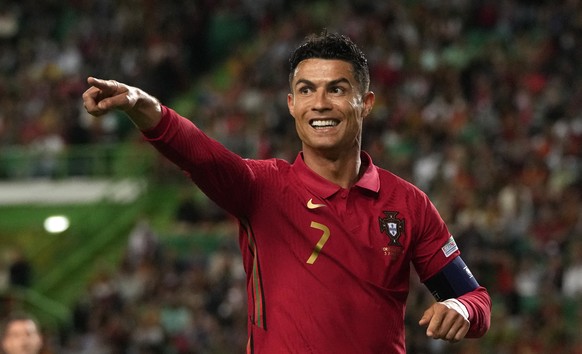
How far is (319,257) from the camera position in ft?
13.8

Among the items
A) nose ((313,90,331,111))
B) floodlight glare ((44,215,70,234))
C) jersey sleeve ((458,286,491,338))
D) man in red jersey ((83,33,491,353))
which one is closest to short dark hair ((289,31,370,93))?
man in red jersey ((83,33,491,353))

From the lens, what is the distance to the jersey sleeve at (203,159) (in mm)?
3825

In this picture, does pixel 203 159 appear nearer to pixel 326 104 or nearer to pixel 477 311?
pixel 326 104

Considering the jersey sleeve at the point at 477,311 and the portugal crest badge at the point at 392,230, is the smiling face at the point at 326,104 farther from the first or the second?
the jersey sleeve at the point at 477,311

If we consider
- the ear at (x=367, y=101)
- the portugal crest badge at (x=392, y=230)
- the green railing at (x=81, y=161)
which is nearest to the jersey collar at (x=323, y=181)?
the portugal crest badge at (x=392, y=230)

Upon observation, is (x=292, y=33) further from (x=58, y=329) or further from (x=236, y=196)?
(x=236, y=196)

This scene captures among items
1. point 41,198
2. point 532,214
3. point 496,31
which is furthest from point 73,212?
point 532,214

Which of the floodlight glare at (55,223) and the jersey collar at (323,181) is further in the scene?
the floodlight glare at (55,223)

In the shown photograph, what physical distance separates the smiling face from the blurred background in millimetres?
6504

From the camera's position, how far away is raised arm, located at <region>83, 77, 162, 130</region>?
3609 millimetres

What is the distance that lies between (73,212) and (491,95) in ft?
21.6

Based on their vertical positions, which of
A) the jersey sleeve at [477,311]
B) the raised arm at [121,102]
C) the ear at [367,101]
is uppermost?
the raised arm at [121,102]

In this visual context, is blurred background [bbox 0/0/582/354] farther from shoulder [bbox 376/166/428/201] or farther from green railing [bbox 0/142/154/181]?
shoulder [bbox 376/166/428/201]

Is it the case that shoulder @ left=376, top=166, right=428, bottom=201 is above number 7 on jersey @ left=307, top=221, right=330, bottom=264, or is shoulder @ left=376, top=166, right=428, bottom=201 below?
above
